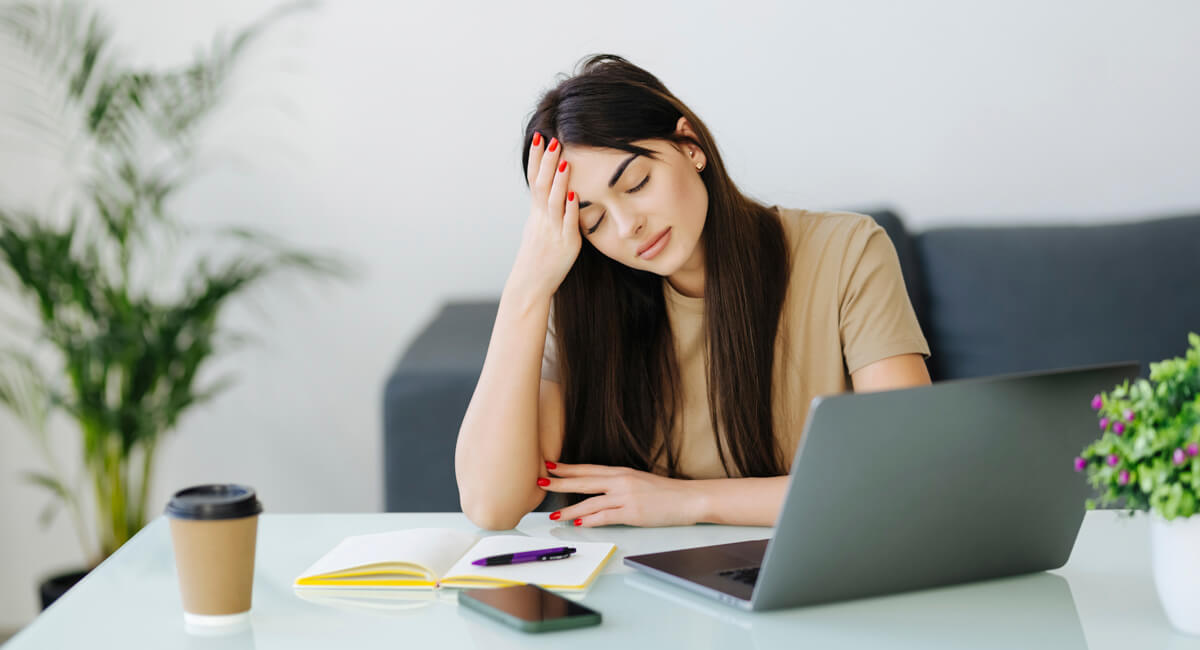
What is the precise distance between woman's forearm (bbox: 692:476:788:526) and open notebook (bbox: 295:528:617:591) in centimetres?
16

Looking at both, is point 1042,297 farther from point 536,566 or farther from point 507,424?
point 536,566

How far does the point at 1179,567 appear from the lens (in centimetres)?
80

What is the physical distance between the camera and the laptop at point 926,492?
31.4 inches

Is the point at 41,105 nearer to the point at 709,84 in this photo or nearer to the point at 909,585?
the point at 709,84

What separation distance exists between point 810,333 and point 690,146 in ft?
0.97

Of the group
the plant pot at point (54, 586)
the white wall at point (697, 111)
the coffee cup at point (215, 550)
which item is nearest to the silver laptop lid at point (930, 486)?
the coffee cup at point (215, 550)

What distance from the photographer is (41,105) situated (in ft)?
8.17

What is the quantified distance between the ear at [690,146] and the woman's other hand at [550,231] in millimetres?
163

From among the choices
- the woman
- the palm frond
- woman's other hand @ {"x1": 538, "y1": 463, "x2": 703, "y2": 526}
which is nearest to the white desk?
woman's other hand @ {"x1": 538, "y1": 463, "x2": 703, "y2": 526}

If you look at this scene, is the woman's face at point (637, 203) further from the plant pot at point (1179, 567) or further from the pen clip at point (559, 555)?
the plant pot at point (1179, 567)

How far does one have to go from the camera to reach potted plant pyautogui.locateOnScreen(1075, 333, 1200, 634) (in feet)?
2.48

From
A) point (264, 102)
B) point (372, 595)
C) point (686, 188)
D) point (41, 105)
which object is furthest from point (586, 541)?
point (41, 105)

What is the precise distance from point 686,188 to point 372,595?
700mm

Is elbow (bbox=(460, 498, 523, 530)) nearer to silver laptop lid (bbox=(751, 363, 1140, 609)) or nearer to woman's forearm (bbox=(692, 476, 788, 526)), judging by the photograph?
woman's forearm (bbox=(692, 476, 788, 526))
